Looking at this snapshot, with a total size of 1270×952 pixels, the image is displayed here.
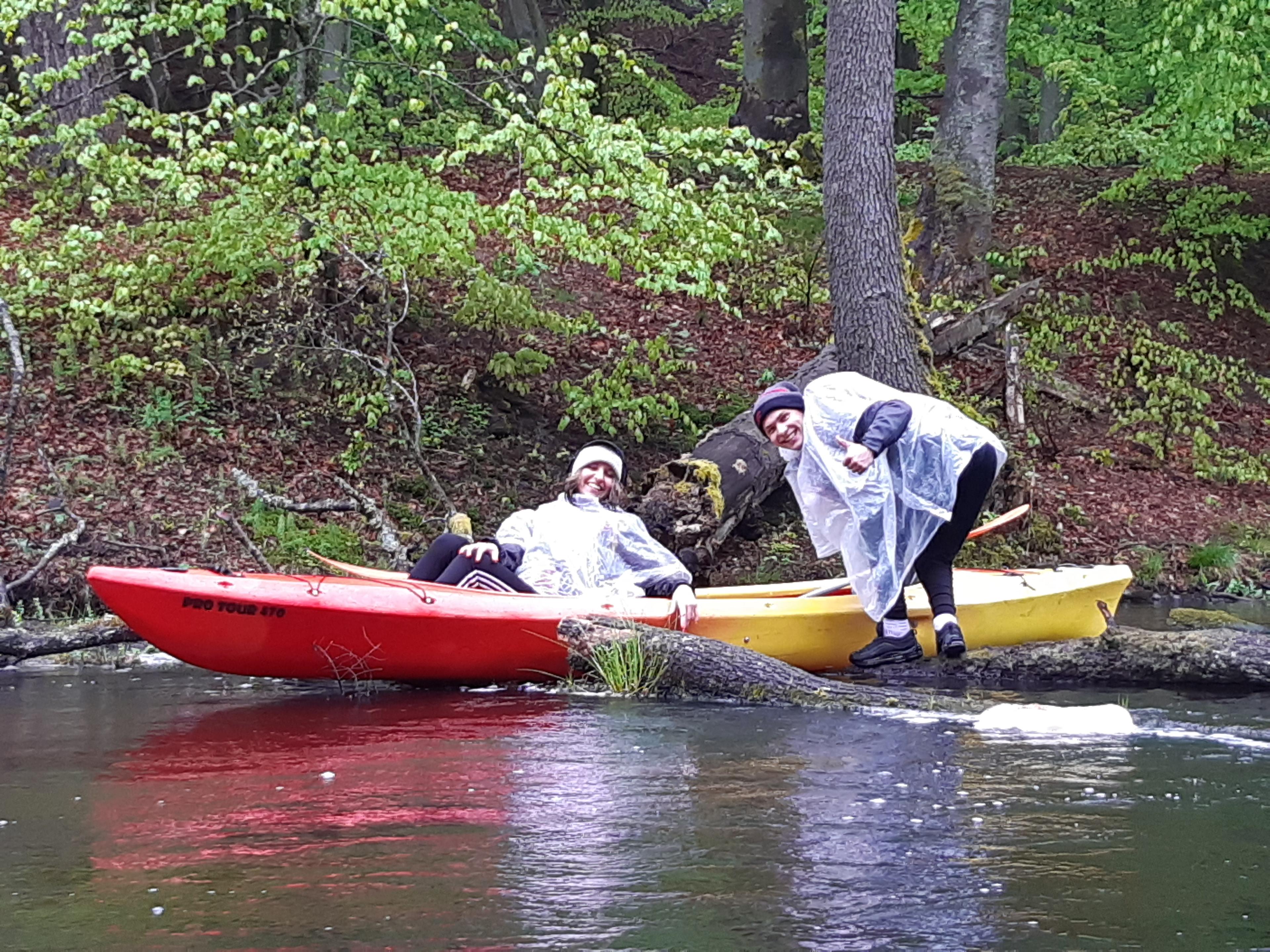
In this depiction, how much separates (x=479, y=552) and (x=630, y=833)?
3083 mm

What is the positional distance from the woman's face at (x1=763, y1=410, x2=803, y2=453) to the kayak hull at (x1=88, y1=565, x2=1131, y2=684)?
80cm

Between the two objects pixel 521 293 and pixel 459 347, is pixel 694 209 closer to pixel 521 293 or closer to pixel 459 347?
pixel 521 293

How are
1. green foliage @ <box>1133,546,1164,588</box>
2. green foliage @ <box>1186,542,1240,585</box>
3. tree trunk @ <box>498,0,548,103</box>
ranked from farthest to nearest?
tree trunk @ <box>498,0,548,103</box> → green foliage @ <box>1186,542,1240,585</box> → green foliage @ <box>1133,546,1164,588</box>

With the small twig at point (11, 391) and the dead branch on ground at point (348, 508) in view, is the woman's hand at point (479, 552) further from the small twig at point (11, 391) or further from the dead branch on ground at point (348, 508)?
the small twig at point (11, 391)

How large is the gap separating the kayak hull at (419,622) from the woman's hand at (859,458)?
0.94m

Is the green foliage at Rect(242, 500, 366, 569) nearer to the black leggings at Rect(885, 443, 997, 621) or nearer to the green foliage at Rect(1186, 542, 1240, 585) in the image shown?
the black leggings at Rect(885, 443, 997, 621)

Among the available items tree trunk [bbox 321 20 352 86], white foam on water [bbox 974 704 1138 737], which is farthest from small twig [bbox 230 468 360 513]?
white foam on water [bbox 974 704 1138 737]

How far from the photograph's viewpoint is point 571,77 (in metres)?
8.59

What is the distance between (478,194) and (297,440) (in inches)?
198

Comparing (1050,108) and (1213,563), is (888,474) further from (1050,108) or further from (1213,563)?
(1050,108)

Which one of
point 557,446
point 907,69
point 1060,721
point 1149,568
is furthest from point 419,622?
point 907,69

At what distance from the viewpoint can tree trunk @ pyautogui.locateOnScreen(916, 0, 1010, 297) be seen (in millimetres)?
13383

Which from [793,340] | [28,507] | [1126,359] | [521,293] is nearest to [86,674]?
[28,507]

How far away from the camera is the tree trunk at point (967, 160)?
1338cm
